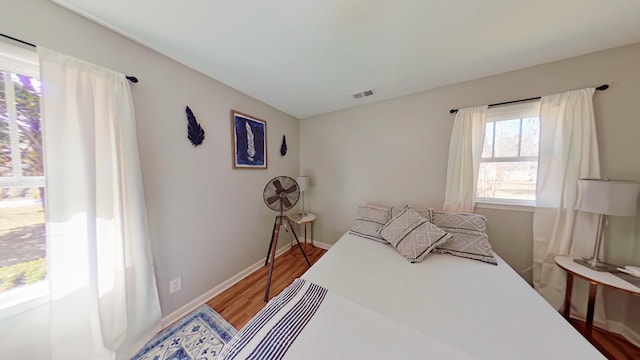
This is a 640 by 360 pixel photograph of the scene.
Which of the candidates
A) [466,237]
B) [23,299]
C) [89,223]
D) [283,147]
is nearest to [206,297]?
[23,299]

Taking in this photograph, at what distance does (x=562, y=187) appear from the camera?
154 cm

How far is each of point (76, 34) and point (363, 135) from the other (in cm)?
263

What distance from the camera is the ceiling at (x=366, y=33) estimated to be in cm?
106

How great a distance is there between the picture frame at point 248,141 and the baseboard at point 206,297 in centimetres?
134

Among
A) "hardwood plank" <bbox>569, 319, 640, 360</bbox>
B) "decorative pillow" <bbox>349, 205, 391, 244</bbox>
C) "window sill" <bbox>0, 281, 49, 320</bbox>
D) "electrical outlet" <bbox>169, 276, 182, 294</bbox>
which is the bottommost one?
"hardwood plank" <bbox>569, 319, 640, 360</bbox>

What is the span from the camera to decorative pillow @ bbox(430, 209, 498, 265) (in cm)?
151

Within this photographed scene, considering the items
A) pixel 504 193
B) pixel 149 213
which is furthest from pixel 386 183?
pixel 149 213

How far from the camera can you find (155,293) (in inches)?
54.6

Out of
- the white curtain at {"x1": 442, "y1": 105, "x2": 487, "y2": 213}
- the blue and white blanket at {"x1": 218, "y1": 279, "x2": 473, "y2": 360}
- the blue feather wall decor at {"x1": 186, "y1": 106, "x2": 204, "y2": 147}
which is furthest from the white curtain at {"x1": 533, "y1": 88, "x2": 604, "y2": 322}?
the blue feather wall decor at {"x1": 186, "y1": 106, "x2": 204, "y2": 147}

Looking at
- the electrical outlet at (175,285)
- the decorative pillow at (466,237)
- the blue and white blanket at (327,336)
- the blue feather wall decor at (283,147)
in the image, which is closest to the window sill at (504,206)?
the decorative pillow at (466,237)

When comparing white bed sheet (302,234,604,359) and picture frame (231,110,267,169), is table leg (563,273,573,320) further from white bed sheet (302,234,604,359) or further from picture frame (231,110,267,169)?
picture frame (231,110,267,169)

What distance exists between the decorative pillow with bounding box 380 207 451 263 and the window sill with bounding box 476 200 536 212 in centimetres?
69

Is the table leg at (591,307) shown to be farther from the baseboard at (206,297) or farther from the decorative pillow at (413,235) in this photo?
the baseboard at (206,297)

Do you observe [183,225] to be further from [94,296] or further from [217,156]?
[217,156]
